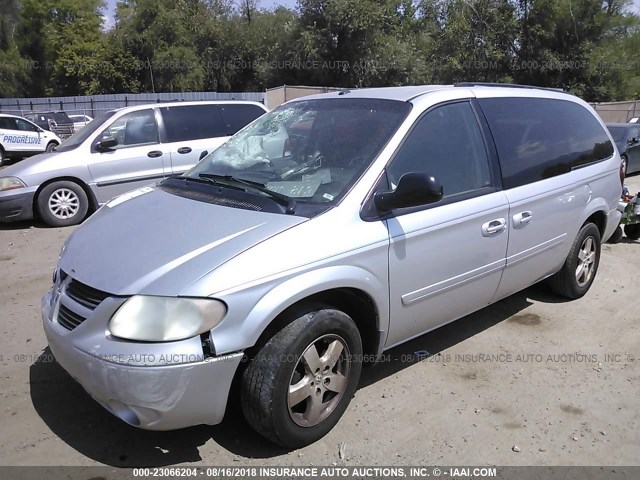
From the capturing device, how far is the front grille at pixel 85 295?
265 centimetres

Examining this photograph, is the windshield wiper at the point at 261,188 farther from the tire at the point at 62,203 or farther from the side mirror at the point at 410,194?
the tire at the point at 62,203

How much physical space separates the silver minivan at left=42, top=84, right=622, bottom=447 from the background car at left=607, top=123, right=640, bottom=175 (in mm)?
11040

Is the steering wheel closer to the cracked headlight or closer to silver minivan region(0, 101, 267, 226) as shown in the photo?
the cracked headlight

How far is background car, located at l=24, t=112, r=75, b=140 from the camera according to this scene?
2434 centimetres

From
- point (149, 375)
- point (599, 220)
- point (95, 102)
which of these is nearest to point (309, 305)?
point (149, 375)

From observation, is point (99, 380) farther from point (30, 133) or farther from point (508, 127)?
point (30, 133)

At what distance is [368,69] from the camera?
39.3 m

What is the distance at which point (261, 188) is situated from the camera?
3.29 m

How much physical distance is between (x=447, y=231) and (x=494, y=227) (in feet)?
1.58

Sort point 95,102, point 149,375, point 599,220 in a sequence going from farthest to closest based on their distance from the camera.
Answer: point 95,102
point 599,220
point 149,375

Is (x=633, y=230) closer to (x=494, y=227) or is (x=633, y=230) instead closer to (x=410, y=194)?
(x=494, y=227)

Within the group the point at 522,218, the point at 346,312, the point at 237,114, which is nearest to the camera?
the point at 346,312

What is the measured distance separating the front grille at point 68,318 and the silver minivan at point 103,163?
574 centimetres

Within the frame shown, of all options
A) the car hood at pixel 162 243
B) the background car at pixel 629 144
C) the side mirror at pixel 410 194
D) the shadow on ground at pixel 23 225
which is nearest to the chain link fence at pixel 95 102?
the background car at pixel 629 144
